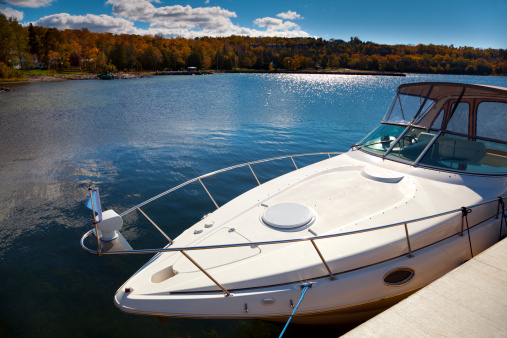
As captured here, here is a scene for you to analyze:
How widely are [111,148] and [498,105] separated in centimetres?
1538

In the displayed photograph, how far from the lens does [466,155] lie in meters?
5.44

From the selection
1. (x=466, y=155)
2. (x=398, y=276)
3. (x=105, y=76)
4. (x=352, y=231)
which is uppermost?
(x=105, y=76)

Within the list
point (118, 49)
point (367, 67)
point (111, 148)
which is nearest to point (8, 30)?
point (118, 49)

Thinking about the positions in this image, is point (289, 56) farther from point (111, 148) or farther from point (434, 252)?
point (434, 252)

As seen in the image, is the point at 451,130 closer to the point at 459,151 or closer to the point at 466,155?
the point at 459,151

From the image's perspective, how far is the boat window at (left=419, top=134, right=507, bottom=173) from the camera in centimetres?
525

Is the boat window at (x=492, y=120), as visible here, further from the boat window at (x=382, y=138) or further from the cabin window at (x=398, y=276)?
the cabin window at (x=398, y=276)

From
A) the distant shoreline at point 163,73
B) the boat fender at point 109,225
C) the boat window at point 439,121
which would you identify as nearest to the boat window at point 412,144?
the boat window at point 439,121

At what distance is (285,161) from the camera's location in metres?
13.3

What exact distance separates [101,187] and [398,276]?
950cm

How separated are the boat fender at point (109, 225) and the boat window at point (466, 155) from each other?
206 inches

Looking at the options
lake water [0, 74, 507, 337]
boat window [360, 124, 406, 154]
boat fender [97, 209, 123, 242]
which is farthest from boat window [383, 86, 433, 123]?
boat fender [97, 209, 123, 242]

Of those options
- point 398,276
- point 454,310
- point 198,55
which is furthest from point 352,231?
point 198,55

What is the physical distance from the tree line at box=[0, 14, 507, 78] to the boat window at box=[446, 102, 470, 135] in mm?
83408
